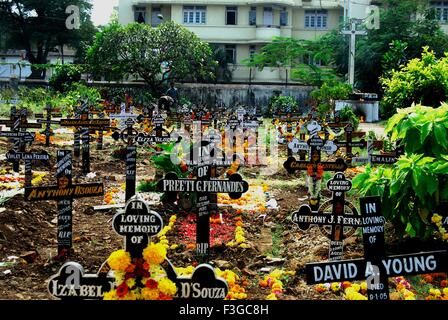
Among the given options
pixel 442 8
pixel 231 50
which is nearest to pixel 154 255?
pixel 231 50

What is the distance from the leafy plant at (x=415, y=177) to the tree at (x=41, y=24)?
4488cm

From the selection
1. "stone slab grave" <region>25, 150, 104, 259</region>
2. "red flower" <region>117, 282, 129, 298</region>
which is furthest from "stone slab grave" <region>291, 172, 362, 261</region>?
"red flower" <region>117, 282, 129, 298</region>

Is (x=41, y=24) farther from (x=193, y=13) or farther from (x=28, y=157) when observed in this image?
(x=28, y=157)

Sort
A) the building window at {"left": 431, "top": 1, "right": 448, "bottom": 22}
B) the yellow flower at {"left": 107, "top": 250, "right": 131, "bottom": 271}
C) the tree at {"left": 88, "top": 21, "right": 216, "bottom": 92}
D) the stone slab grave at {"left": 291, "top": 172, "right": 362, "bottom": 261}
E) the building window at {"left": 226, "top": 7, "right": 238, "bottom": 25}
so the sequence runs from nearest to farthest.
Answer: the yellow flower at {"left": 107, "top": 250, "right": 131, "bottom": 271}, the stone slab grave at {"left": 291, "top": 172, "right": 362, "bottom": 261}, the tree at {"left": 88, "top": 21, "right": 216, "bottom": 92}, the building window at {"left": 431, "top": 1, "right": 448, "bottom": 22}, the building window at {"left": 226, "top": 7, "right": 238, "bottom": 25}

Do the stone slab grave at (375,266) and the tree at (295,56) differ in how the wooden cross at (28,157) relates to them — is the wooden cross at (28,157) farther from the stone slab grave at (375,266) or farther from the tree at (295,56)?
the tree at (295,56)

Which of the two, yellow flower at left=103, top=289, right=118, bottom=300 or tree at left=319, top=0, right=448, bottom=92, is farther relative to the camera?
tree at left=319, top=0, right=448, bottom=92

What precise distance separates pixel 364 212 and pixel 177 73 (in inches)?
1291

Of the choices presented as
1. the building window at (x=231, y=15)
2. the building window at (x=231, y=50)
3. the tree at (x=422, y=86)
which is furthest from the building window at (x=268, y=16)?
the tree at (x=422, y=86)

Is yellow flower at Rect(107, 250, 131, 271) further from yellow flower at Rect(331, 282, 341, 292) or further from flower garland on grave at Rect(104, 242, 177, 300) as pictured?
yellow flower at Rect(331, 282, 341, 292)

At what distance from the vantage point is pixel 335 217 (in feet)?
23.8

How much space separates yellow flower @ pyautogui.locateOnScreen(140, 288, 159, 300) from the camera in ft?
14.9

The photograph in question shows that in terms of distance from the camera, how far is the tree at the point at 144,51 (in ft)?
120

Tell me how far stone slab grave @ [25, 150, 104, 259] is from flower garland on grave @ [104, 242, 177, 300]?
3216 millimetres

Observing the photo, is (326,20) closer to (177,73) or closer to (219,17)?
(219,17)
